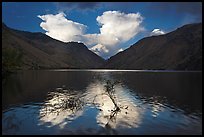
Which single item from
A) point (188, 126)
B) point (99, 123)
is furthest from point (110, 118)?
point (188, 126)

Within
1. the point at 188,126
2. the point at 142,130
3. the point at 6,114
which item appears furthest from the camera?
the point at 6,114

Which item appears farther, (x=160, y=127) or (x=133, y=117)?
(x=133, y=117)

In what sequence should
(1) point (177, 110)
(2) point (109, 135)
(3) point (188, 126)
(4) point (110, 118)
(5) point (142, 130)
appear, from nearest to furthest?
1. (2) point (109, 135)
2. (5) point (142, 130)
3. (3) point (188, 126)
4. (4) point (110, 118)
5. (1) point (177, 110)

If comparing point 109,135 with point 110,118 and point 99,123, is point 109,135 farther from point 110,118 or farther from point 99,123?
point 110,118

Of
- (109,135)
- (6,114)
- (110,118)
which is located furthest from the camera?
(6,114)

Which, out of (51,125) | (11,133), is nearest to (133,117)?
(51,125)

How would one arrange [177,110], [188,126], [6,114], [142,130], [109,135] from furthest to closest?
[177,110], [6,114], [188,126], [142,130], [109,135]

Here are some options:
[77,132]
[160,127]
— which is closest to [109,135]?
[77,132]

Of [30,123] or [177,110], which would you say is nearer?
[30,123]

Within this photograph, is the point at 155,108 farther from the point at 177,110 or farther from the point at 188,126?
the point at 188,126
